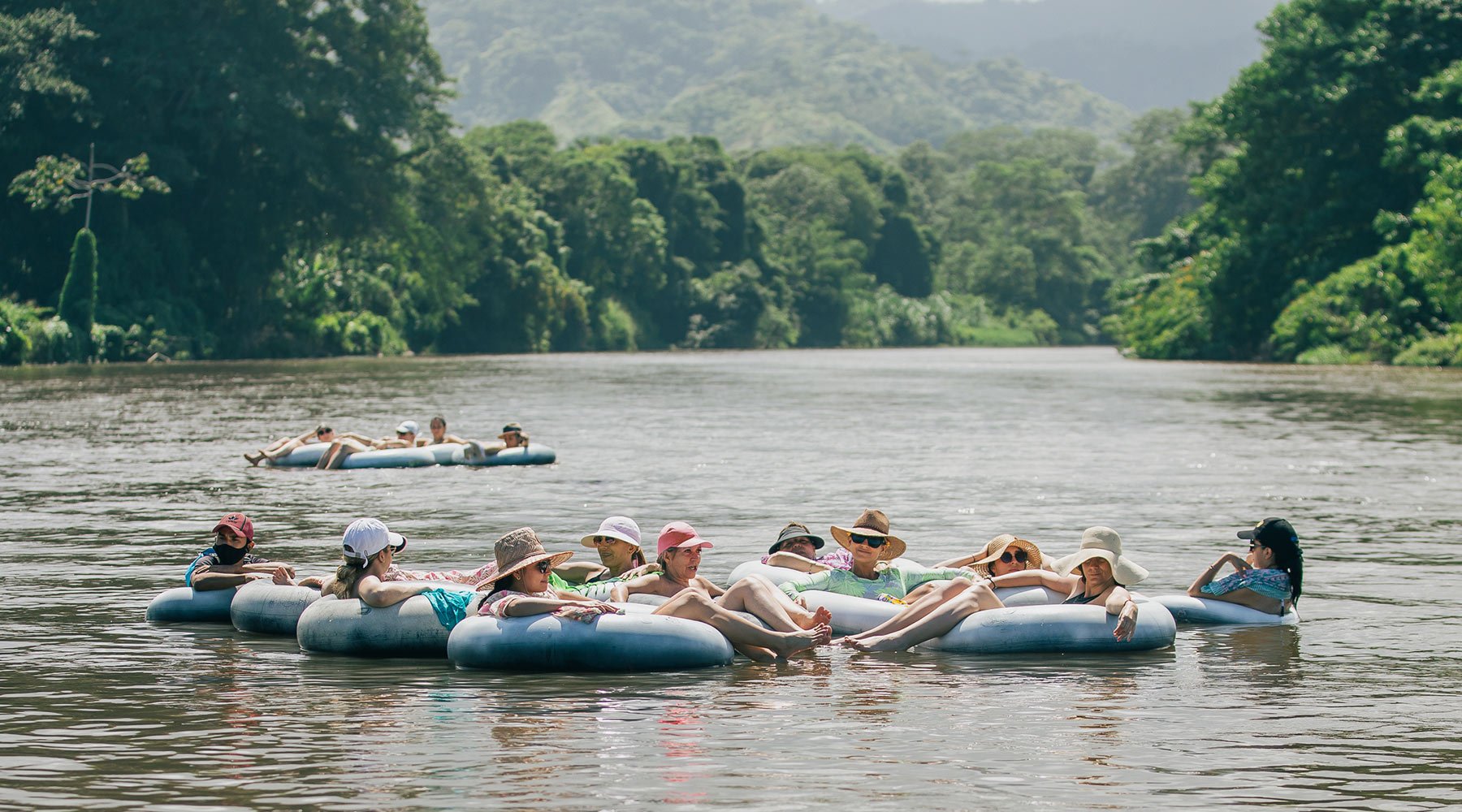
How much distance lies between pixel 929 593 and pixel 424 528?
8685 millimetres

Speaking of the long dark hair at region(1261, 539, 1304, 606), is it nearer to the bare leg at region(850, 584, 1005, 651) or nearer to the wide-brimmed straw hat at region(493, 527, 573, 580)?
the bare leg at region(850, 584, 1005, 651)

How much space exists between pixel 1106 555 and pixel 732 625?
2.63m

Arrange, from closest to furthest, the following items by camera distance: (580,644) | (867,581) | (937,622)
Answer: (580,644), (937,622), (867,581)

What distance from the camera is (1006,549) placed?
14.3 m

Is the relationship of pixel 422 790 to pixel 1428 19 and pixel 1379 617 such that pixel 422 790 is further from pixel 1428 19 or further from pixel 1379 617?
pixel 1428 19

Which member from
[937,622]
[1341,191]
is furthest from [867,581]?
[1341,191]

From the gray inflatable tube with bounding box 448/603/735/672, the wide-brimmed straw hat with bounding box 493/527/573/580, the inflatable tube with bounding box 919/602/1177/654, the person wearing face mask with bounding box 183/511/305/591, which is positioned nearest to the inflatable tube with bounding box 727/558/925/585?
the inflatable tube with bounding box 919/602/1177/654

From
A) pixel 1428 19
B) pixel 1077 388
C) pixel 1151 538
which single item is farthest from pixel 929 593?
pixel 1428 19

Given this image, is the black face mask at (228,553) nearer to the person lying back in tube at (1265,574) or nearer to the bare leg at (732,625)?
the bare leg at (732,625)

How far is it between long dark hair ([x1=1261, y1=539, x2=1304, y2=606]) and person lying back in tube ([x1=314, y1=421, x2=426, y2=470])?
16546 mm

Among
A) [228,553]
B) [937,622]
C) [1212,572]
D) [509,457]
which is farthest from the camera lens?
[509,457]

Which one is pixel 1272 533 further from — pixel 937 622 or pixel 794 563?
pixel 794 563

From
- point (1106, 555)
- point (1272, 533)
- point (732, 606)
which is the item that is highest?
point (1272, 533)

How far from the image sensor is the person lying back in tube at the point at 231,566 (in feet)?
47.6
